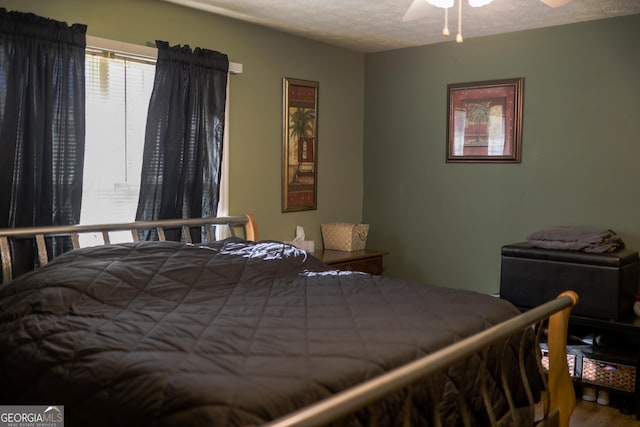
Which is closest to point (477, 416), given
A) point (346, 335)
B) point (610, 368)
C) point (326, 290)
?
point (346, 335)

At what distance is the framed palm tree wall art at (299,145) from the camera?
4410mm

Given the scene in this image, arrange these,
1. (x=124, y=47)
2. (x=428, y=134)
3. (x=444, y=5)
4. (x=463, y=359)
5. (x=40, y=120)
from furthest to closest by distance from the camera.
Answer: (x=428, y=134) → (x=124, y=47) → (x=40, y=120) → (x=444, y=5) → (x=463, y=359)

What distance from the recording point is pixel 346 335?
212cm

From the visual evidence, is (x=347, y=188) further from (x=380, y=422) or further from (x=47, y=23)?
(x=380, y=422)

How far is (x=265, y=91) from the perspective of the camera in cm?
425

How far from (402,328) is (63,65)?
2.12m

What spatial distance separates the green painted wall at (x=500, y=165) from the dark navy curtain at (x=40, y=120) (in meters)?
2.51

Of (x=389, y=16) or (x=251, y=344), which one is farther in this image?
(x=389, y=16)

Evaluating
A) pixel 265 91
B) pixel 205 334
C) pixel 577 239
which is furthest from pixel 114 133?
pixel 577 239

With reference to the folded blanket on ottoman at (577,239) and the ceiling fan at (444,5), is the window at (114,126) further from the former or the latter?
the folded blanket on ottoman at (577,239)

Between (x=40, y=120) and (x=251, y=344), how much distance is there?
175 centimetres

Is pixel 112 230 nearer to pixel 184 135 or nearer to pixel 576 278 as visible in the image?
pixel 184 135

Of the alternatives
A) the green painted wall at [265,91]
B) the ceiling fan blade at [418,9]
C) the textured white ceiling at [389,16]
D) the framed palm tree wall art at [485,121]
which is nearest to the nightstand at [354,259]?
the green painted wall at [265,91]

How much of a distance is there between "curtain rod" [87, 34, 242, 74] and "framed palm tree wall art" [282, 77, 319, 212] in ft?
3.71
